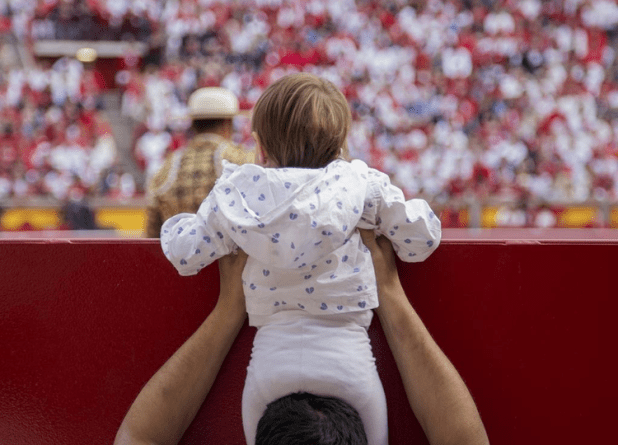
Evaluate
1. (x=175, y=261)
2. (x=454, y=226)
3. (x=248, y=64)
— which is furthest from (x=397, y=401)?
(x=248, y=64)

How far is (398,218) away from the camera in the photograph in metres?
1.47

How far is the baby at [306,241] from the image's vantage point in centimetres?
139

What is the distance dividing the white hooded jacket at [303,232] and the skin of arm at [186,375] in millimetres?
107

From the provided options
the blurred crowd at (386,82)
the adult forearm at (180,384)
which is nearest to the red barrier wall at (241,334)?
the adult forearm at (180,384)

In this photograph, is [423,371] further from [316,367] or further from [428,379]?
[316,367]

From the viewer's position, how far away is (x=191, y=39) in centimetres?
1023

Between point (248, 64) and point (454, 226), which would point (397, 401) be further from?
point (248, 64)

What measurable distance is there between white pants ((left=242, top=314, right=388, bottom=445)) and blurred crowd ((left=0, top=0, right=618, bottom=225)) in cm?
640

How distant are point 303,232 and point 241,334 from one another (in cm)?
42

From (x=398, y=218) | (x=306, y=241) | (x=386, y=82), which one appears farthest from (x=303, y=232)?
(x=386, y=82)

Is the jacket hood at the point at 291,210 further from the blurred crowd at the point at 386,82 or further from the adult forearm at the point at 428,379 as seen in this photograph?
the blurred crowd at the point at 386,82

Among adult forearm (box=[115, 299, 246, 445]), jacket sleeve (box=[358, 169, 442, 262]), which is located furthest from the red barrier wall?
jacket sleeve (box=[358, 169, 442, 262])

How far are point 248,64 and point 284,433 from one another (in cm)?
895

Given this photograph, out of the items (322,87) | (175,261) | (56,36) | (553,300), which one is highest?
(56,36)
